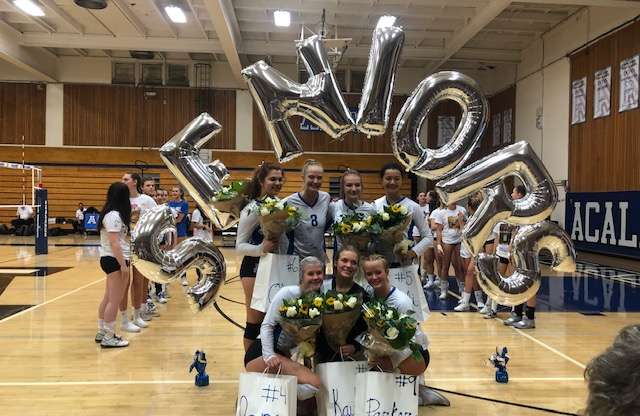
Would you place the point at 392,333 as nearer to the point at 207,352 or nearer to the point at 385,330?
the point at 385,330

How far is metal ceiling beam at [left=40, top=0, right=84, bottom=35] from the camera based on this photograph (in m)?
12.8

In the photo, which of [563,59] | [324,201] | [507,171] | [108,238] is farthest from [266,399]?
[563,59]

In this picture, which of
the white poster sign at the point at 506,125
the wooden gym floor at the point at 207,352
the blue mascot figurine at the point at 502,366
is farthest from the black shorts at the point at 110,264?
the white poster sign at the point at 506,125

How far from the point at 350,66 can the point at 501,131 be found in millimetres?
5649

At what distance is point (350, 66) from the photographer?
1853 cm

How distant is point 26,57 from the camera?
1619 centimetres

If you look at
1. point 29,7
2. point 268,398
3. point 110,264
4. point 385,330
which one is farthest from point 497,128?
point 268,398

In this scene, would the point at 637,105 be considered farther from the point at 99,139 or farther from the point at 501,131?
the point at 99,139

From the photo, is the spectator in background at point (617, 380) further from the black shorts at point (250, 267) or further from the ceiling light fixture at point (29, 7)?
the ceiling light fixture at point (29, 7)

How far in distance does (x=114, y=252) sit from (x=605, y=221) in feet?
34.8

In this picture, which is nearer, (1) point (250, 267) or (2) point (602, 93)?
(1) point (250, 267)

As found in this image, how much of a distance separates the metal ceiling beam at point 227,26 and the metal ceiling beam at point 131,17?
2.28 meters

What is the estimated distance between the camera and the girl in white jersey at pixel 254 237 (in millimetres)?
3217

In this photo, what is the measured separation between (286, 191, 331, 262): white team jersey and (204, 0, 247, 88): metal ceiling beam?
891cm
